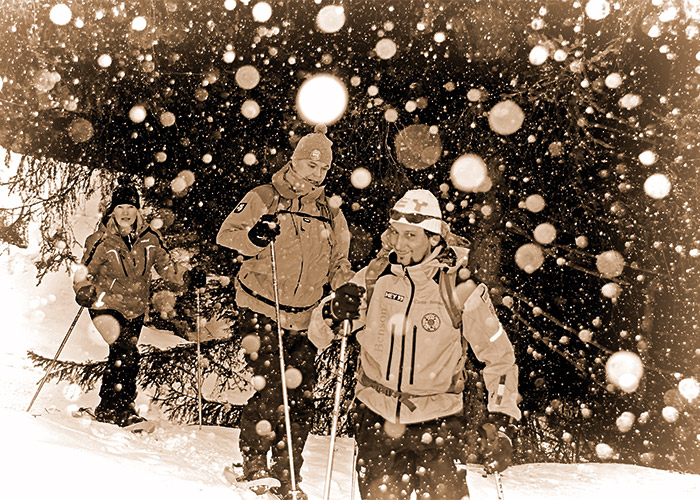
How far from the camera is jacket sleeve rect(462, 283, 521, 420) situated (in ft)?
9.50

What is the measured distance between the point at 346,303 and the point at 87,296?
3.32 meters

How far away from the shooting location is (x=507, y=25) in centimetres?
595

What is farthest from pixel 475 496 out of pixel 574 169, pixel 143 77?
pixel 143 77

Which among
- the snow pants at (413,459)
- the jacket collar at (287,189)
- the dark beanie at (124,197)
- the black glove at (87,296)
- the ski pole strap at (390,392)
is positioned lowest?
the snow pants at (413,459)

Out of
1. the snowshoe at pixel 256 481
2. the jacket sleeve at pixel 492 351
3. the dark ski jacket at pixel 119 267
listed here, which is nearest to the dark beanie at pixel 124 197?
the dark ski jacket at pixel 119 267

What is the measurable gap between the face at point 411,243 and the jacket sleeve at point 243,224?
128cm

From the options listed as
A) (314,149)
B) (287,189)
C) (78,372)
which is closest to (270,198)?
(287,189)

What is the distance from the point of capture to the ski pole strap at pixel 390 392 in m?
3.07

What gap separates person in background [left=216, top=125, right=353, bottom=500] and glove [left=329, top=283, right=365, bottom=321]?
94 centimetres

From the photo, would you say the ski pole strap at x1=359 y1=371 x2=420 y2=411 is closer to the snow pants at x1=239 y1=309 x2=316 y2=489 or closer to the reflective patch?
the reflective patch

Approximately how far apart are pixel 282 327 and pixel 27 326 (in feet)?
44.8

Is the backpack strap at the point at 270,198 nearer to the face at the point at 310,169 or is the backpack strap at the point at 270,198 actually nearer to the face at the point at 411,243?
the face at the point at 310,169

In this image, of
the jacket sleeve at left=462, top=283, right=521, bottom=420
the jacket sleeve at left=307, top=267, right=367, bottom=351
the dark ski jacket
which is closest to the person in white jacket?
the jacket sleeve at left=462, top=283, right=521, bottom=420

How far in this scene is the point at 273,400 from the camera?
163 inches
